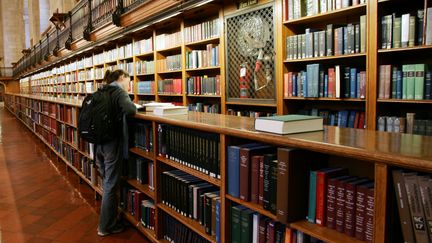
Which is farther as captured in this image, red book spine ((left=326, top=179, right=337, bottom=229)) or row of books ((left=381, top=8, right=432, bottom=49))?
row of books ((left=381, top=8, right=432, bottom=49))

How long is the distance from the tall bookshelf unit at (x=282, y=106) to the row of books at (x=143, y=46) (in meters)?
0.01

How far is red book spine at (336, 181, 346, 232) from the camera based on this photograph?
4.59 ft

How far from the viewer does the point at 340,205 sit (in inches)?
55.6

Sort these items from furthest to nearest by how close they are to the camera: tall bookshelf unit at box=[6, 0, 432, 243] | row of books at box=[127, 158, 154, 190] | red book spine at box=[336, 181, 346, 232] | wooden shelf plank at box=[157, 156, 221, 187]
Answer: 1. row of books at box=[127, 158, 154, 190]
2. wooden shelf plank at box=[157, 156, 221, 187]
3. red book spine at box=[336, 181, 346, 232]
4. tall bookshelf unit at box=[6, 0, 432, 243]

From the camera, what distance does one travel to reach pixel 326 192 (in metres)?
1.47

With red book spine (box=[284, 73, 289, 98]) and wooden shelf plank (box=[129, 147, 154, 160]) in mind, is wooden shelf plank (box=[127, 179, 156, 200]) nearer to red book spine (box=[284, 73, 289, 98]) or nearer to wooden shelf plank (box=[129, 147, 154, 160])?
wooden shelf plank (box=[129, 147, 154, 160])

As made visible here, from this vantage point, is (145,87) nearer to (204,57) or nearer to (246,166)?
(204,57)

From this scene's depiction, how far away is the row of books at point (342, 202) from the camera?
51.7 inches

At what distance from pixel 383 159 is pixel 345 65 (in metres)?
2.39

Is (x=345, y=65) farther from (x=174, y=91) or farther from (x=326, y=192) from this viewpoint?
(x=174, y=91)

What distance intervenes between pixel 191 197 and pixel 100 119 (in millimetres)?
1128

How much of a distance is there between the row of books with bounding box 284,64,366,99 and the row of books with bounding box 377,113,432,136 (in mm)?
268

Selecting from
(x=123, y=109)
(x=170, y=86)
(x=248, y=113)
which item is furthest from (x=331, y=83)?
(x=170, y=86)

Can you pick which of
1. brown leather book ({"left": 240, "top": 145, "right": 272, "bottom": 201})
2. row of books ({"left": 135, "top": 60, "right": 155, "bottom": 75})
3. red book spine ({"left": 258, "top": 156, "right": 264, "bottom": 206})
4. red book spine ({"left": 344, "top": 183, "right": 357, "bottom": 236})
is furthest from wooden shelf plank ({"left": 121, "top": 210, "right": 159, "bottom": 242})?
row of books ({"left": 135, "top": 60, "right": 155, "bottom": 75})
